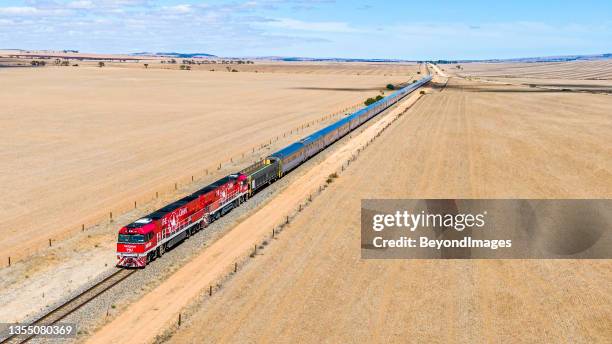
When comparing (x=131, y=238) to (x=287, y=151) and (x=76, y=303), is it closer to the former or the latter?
(x=76, y=303)

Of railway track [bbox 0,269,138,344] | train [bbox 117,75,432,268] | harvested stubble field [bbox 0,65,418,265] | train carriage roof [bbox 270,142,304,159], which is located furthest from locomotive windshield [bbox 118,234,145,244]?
train carriage roof [bbox 270,142,304,159]

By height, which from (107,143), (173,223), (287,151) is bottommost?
(107,143)

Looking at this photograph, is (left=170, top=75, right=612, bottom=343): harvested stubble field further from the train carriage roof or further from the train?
the train carriage roof

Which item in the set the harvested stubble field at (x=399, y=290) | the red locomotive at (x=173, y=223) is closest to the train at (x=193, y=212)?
the red locomotive at (x=173, y=223)

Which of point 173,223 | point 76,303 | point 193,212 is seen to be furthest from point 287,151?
point 76,303

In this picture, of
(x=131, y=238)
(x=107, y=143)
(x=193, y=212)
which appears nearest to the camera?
(x=131, y=238)
